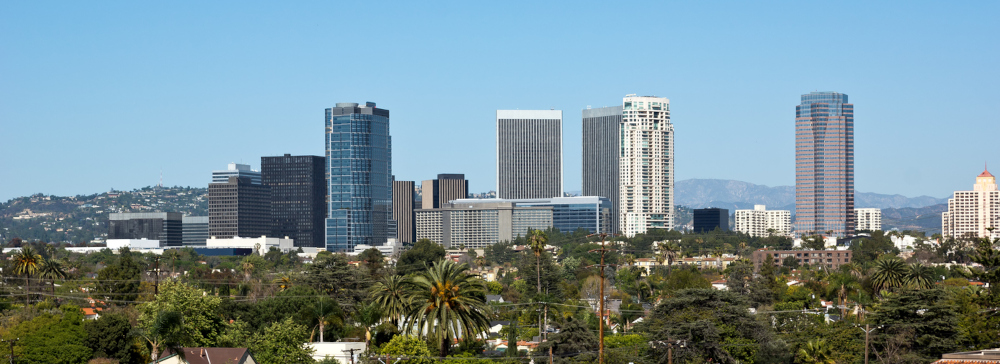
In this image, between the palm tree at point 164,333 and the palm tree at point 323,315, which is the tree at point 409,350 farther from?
the palm tree at point 323,315

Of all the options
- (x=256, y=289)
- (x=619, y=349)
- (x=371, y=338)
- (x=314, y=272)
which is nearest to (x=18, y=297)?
(x=256, y=289)

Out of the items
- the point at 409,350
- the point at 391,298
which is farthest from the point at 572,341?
the point at 391,298

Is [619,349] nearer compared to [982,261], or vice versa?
[982,261]

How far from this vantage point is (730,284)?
5659 inches

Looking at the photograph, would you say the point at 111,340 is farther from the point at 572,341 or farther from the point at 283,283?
the point at 283,283

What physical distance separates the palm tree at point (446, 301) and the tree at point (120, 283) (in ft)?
223

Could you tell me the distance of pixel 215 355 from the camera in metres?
83.8

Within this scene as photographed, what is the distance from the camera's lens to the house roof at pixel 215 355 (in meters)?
82.2

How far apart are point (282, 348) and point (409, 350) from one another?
11242 mm

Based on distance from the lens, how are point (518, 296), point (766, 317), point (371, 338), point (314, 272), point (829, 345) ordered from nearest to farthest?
point (829, 345)
point (371, 338)
point (766, 317)
point (314, 272)
point (518, 296)

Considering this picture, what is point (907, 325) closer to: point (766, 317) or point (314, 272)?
point (766, 317)

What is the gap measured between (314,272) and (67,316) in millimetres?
43871

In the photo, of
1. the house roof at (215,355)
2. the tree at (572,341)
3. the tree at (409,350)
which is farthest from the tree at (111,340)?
the tree at (572,341)

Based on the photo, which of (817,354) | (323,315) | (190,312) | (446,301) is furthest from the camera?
(323,315)
